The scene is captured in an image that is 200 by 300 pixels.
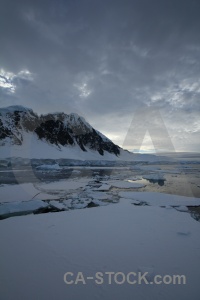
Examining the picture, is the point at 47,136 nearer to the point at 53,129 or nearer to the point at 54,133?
the point at 54,133

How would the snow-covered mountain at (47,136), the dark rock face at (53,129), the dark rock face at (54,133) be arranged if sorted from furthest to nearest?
the dark rock face at (54,133)
the dark rock face at (53,129)
the snow-covered mountain at (47,136)

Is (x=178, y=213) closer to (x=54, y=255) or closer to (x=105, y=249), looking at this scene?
(x=105, y=249)

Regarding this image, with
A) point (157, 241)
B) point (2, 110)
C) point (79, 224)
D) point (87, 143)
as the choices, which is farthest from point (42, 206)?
point (87, 143)

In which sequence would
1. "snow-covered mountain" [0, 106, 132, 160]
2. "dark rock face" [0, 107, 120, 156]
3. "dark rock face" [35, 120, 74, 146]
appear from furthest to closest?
"dark rock face" [35, 120, 74, 146] < "dark rock face" [0, 107, 120, 156] < "snow-covered mountain" [0, 106, 132, 160]

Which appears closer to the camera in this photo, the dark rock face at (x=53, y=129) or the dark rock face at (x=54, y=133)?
the dark rock face at (x=53, y=129)

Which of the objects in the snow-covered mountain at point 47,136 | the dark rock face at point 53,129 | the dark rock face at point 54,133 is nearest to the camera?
the snow-covered mountain at point 47,136

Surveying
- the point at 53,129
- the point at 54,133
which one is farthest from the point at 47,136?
the point at 53,129

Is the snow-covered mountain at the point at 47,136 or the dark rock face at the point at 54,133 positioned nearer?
the snow-covered mountain at the point at 47,136
